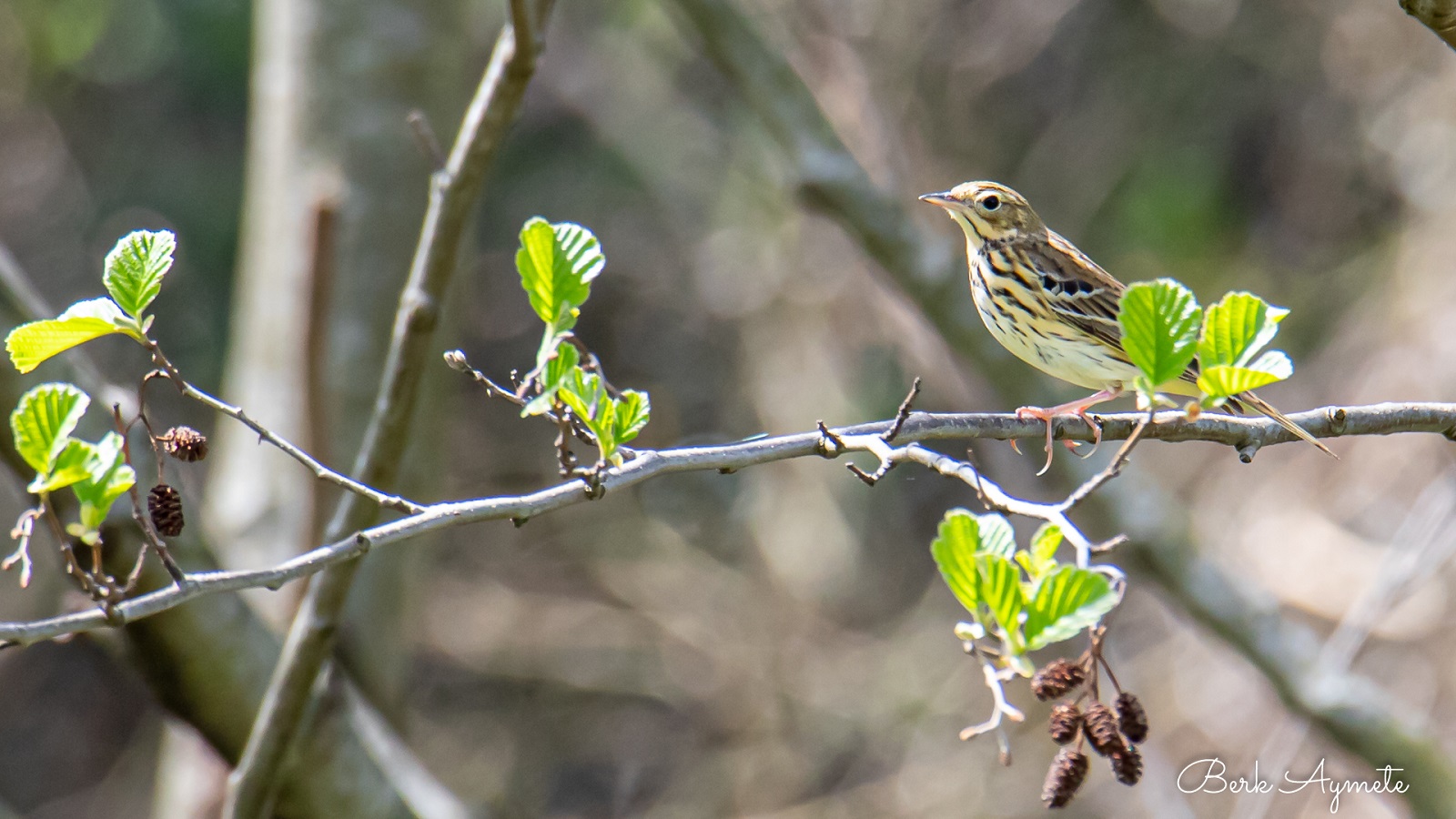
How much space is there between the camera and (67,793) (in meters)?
10.3

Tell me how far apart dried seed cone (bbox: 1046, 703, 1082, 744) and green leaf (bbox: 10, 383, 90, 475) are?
1479mm

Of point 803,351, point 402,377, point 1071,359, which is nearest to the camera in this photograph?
point 402,377

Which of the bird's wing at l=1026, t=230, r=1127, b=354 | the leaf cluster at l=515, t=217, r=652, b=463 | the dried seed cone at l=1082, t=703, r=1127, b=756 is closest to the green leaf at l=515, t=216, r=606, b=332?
the leaf cluster at l=515, t=217, r=652, b=463

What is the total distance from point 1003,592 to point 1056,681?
0.38 metres


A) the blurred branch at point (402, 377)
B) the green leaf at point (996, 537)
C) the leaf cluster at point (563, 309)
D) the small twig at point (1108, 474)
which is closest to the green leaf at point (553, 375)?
the leaf cluster at point (563, 309)

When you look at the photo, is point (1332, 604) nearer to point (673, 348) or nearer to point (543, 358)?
point (673, 348)

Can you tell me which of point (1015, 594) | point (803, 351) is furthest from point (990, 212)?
point (803, 351)

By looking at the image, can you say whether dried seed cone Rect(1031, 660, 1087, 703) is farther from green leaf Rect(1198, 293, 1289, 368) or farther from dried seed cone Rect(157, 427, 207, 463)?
dried seed cone Rect(157, 427, 207, 463)

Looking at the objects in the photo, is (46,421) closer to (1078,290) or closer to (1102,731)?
(1102,731)

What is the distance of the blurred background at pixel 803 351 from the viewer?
791cm

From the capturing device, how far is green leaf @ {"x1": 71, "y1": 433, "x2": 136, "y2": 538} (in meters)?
1.69

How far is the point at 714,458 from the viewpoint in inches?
79.7

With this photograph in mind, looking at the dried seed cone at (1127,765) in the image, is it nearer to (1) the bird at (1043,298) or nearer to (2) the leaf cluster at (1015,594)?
Result: (2) the leaf cluster at (1015,594)

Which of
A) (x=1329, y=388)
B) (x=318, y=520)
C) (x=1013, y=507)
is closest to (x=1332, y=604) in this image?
(x=1329, y=388)
